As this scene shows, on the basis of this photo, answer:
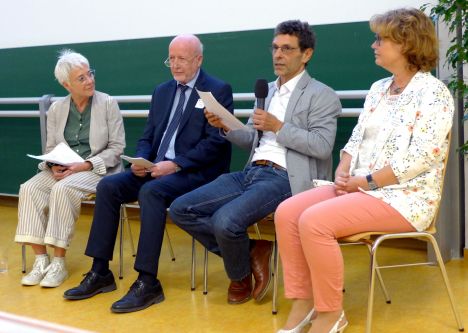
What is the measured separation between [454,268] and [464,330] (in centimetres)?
91

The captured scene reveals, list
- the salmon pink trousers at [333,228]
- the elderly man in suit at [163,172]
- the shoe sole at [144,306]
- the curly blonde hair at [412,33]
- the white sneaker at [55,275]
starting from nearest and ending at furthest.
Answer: the salmon pink trousers at [333,228], the curly blonde hair at [412,33], the shoe sole at [144,306], the elderly man in suit at [163,172], the white sneaker at [55,275]

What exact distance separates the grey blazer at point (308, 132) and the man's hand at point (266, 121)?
0.11 ft

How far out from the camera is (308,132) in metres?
3.10

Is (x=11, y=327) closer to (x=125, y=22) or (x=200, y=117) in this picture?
(x=200, y=117)

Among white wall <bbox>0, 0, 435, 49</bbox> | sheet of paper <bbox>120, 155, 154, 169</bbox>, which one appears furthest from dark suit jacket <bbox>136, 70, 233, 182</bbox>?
white wall <bbox>0, 0, 435, 49</bbox>

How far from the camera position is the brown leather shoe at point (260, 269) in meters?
3.20

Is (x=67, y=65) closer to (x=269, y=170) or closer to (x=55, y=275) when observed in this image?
(x=55, y=275)

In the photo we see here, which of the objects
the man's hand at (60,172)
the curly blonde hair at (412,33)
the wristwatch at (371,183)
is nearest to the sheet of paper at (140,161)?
the man's hand at (60,172)

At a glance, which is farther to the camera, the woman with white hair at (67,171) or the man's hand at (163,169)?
the woman with white hair at (67,171)

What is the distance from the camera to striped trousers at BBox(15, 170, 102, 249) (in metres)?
3.65

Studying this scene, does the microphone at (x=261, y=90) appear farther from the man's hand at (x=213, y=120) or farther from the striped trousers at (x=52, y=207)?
the striped trousers at (x=52, y=207)

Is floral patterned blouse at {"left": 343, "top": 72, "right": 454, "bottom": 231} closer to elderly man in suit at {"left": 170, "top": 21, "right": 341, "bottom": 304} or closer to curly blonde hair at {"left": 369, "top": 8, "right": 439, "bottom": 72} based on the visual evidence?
curly blonde hair at {"left": 369, "top": 8, "right": 439, "bottom": 72}

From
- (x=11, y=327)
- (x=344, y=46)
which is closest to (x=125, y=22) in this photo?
(x=344, y=46)

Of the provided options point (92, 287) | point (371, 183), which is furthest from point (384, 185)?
point (92, 287)
